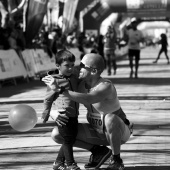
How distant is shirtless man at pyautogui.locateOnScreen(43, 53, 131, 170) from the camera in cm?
681

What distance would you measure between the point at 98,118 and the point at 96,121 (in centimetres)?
5

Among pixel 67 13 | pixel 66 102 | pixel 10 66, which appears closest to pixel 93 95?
pixel 66 102

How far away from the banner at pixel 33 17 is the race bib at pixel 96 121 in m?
18.6

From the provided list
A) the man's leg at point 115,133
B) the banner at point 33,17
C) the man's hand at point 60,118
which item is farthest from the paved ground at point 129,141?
the banner at point 33,17

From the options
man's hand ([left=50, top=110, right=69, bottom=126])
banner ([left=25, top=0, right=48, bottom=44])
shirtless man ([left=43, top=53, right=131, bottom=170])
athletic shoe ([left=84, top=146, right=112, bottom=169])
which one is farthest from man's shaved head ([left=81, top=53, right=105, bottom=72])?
banner ([left=25, top=0, right=48, bottom=44])

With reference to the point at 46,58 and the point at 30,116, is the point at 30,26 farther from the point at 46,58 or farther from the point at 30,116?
the point at 30,116

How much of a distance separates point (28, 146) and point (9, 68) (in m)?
12.4

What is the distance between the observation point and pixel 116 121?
684 cm

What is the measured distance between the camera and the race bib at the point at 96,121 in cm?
691

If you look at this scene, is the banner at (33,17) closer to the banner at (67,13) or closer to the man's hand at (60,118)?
the banner at (67,13)

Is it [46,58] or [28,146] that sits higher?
[28,146]

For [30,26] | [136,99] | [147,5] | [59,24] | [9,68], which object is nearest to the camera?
[136,99]

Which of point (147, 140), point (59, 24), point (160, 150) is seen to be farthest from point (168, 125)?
point (59, 24)

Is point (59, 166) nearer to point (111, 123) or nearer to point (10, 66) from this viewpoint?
point (111, 123)
